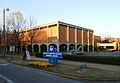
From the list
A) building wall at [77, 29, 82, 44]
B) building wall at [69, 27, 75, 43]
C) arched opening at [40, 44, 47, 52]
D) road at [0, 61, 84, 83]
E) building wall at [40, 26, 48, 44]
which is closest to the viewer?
road at [0, 61, 84, 83]

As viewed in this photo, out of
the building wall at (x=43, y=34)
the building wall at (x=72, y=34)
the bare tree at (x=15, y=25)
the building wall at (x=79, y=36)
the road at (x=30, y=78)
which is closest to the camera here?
the road at (x=30, y=78)

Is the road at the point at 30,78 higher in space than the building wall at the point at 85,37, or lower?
lower

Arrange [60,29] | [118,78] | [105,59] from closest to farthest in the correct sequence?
[118,78] → [105,59] → [60,29]

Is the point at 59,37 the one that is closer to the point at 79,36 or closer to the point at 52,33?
the point at 52,33

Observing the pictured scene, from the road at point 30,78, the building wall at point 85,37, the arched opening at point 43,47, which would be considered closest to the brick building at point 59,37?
the arched opening at point 43,47

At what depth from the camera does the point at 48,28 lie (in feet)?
316

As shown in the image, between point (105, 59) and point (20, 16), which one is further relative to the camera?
point (20, 16)

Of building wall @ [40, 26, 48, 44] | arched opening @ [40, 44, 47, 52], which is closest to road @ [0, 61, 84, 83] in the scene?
building wall @ [40, 26, 48, 44]

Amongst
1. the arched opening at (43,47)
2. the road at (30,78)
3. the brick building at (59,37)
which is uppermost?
the brick building at (59,37)

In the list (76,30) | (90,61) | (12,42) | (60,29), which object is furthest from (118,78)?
(76,30)

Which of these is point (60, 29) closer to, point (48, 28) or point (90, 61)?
point (48, 28)

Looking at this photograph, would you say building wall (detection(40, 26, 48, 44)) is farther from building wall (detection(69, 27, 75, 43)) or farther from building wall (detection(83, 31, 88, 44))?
building wall (detection(83, 31, 88, 44))

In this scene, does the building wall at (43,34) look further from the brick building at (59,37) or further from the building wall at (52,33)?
the building wall at (52,33)

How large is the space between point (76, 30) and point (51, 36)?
14.3m
